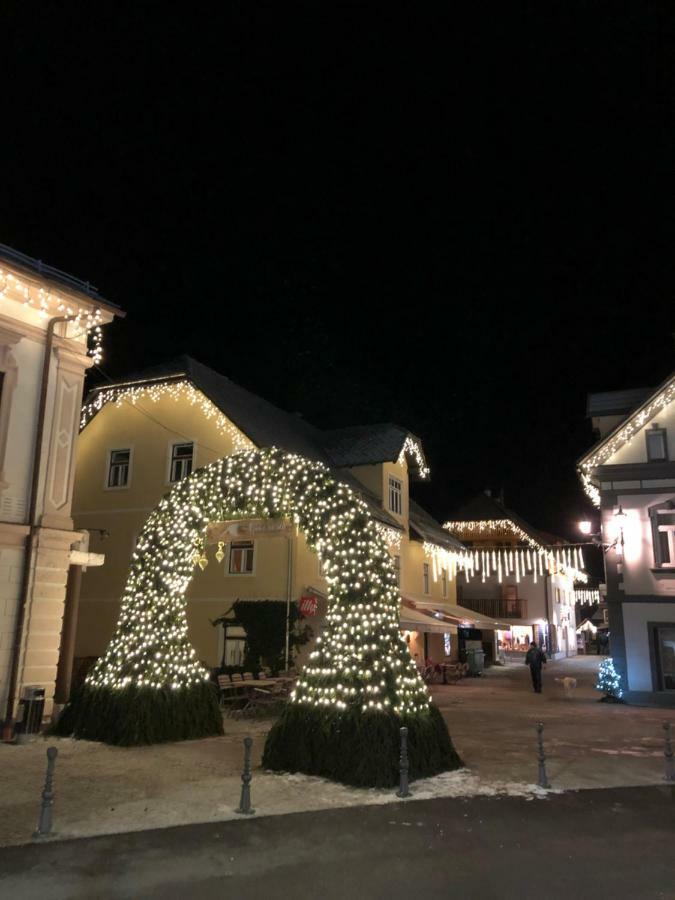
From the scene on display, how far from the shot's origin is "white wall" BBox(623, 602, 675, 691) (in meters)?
19.8

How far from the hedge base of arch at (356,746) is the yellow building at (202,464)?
1005 centimetres

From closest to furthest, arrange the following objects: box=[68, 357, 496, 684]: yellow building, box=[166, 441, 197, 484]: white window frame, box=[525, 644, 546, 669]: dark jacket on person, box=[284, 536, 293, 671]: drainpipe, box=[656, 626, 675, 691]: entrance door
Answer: box=[656, 626, 675, 691]: entrance door, box=[284, 536, 293, 671]: drainpipe, box=[68, 357, 496, 684]: yellow building, box=[166, 441, 197, 484]: white window frame, box=[525, 644, 546, 669]: dark jacket on person

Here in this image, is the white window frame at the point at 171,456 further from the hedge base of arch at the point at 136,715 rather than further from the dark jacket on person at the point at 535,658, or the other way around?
the dark jacket on person at the point at 535,658

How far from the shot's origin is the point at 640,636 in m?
20.0

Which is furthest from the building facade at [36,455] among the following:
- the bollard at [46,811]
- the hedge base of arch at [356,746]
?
the bollard at [46,811]

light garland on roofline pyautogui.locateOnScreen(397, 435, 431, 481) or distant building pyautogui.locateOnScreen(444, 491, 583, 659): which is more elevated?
light garland on roofline pyautogui.locateOnScreen(397, 435, 431, 481)

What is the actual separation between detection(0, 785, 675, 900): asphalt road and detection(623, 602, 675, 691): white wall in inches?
495

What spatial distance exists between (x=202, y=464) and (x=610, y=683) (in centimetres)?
1426

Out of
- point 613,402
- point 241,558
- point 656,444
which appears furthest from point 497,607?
point 241,558

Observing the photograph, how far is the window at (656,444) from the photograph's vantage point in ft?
68.0

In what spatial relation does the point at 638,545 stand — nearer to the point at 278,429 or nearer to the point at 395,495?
the point at 395,495

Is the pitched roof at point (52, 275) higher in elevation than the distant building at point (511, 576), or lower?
higher

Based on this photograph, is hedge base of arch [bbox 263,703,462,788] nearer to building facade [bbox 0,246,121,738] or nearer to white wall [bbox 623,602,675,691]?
building facade [bbox 0,246,121,738]

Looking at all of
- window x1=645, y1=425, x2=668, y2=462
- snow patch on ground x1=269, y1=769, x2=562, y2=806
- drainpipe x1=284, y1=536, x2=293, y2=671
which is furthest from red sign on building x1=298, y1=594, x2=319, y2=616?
window x1=645, y1=425, x2=668, y2=462
